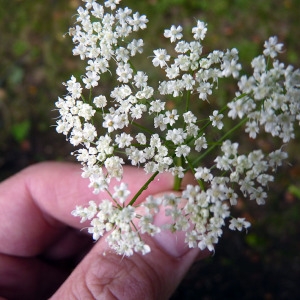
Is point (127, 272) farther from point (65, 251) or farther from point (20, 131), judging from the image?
point (20, 131)

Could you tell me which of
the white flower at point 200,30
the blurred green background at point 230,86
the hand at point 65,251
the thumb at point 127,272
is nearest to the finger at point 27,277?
the hand at point 65,251

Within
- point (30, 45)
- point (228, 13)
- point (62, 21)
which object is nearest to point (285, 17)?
point (228, 13)

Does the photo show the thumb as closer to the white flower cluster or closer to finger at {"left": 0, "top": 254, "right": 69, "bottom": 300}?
the white flower cluster

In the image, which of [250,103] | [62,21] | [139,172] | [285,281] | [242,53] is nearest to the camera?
[250,103]

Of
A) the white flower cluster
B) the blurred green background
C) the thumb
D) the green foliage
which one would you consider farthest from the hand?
the green foliage

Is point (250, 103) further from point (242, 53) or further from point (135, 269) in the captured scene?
point (242, 53)

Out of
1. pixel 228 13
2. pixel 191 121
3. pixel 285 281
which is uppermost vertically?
pixel 228 13

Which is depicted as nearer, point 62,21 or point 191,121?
point 191,121

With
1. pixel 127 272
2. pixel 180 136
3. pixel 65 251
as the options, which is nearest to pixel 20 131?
pixel 65 251
